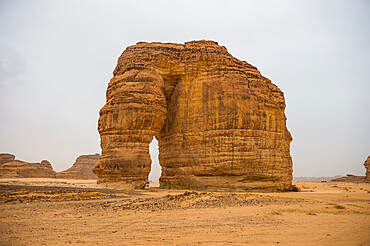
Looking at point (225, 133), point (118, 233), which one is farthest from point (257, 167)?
point (118, 233)

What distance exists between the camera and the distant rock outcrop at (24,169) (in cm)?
5059

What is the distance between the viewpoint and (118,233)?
5.54 metres

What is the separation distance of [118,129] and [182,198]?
11422mm

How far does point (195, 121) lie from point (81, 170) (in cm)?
4599

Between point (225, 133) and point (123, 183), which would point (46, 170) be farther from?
point (225, 133)

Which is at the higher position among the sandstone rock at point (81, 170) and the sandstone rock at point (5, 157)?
the sandstone rock at point (5, 157)

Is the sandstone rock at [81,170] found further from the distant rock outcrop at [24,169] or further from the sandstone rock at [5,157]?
the sandstone rock at [5,157]

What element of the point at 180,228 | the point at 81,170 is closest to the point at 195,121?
the point at 180,228

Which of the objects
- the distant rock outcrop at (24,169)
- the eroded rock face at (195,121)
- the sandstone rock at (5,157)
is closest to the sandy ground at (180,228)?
the eroded rock face at (195,121)

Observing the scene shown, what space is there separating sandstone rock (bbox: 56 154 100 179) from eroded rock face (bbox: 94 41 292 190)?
38.1m

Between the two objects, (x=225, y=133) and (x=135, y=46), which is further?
(x=135, y=46)

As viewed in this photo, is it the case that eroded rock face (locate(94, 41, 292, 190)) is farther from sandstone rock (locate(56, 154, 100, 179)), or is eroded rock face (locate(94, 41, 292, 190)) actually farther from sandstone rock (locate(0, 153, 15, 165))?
sandstone rock (locate(0, 153, 15, 165))

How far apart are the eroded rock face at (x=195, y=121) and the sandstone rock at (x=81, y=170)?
38.1 meters

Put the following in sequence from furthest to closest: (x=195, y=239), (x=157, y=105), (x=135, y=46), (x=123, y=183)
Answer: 1. (x=135, y=46)
2. (x=157, y=105)
3. (x=123, y=183)
4. (x=195, y=239)
